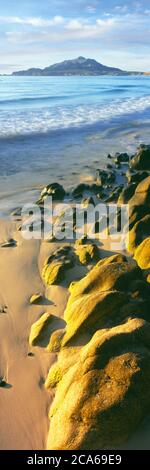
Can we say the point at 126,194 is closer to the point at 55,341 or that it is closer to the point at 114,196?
the point at 114,196

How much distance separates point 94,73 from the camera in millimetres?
182625

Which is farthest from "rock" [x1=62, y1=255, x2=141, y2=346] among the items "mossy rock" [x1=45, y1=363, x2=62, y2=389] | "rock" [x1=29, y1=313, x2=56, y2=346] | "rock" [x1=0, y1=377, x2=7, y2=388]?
"rock" [x1=0, y1=377, x2=7, y2=388]

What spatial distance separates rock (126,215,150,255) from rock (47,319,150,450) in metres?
4.18

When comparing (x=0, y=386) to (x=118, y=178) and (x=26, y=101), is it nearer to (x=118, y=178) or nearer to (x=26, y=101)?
(x=118, y=178)

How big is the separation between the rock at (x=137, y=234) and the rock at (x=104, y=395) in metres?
4.18

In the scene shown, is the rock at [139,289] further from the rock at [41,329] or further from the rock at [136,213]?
the rock at [136,213]

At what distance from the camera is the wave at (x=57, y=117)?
29.3 m

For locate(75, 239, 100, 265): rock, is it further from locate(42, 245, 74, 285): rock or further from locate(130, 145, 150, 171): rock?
locate(130, 145, 150, 171): rock

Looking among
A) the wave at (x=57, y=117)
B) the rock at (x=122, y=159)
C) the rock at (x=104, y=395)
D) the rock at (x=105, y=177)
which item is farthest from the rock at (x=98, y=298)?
the wave at (x=57, y=117)

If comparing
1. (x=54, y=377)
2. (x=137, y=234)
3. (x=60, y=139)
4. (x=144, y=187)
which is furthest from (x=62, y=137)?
(x=54, y=377)

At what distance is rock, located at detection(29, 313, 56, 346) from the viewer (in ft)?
24.7

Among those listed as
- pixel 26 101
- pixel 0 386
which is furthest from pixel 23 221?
pixel 26 101

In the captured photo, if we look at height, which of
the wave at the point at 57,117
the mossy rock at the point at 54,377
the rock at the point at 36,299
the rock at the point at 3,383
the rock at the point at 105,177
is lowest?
the rock at the point at 3,383

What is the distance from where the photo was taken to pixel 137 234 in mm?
10117
